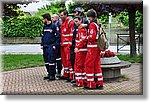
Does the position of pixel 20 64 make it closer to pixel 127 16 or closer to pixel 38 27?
pixel 38 27

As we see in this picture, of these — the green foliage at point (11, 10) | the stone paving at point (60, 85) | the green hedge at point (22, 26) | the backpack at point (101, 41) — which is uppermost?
the green foliage at point (11, 10)

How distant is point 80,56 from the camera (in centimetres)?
526

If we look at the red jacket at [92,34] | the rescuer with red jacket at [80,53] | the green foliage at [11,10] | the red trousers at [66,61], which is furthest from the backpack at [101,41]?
the green foliage at [11,10]

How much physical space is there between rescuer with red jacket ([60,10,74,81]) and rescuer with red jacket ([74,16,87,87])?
0.26 meters

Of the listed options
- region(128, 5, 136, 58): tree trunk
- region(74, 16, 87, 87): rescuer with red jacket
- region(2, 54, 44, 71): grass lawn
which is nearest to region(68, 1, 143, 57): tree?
region(128, 5, 136, 58): tree trunk

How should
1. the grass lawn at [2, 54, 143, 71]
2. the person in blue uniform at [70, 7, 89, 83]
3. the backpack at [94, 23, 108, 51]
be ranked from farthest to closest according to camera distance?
the grass lawn at [2, 54, 143, 71] → the person in blue uniform at [70, 7, 89, 83] → the backpack at [94, 23, 108, 51]

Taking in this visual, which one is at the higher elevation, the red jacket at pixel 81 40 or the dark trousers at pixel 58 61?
the red jacket at pixel 81 40

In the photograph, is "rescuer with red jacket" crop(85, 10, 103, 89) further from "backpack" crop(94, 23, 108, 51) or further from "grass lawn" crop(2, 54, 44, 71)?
"grass lawn" crop(2, 54, 44, 71)

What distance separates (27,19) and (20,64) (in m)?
1.58

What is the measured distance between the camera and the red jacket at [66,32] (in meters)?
5.57

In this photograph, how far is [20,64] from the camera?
6672 millimetres

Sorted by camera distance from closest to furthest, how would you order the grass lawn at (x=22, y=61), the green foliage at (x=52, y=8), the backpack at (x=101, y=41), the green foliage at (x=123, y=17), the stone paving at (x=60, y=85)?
the stone paving at (x=60, y=85), the backpack at (x=101, y=41), the green foliage at (x=52, y=8), the green foliage at (x=123, y=17), the grass lawn at (x=22, y=61)

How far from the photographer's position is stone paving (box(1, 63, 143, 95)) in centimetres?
490

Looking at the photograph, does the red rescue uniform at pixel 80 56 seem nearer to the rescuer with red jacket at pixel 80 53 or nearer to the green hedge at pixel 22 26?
the rescuer with red jacket at pixel 80 53
